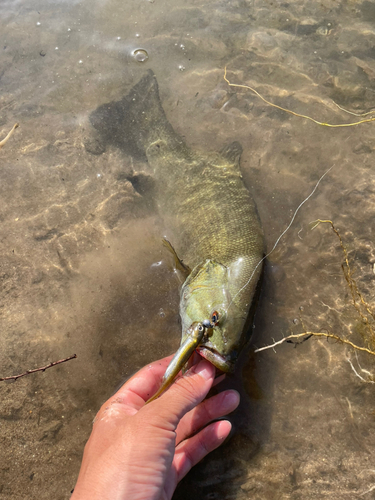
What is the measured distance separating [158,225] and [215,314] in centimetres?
177

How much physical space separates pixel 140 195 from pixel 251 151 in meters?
1.73

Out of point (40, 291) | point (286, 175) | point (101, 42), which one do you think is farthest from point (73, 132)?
point (286, 175)

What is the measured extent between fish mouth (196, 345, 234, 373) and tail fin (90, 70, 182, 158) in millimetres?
3000

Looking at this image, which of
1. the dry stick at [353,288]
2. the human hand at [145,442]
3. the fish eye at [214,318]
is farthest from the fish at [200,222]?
the dry stick at [353,288]

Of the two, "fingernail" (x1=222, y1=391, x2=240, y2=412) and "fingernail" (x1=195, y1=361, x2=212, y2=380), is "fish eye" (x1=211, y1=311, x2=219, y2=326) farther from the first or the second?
"fingernail" (x1=222, y1=391, x2=240, y2=412)

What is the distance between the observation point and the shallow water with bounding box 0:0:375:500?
3254 mm

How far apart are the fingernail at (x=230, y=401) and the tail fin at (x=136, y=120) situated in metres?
3.32

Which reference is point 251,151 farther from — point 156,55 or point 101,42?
point 101,42

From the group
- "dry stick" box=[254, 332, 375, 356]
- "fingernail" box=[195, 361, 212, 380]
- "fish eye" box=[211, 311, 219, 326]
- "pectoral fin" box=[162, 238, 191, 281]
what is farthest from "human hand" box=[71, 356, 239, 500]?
"pectoral fin" box=[162, 238, 191, 281]

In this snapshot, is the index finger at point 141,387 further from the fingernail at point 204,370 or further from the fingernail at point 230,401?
the fingernail at point 230,401

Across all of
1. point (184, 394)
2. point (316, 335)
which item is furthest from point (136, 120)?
point (184, 394)

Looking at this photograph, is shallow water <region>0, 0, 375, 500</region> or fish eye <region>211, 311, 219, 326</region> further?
shallow water <region>0, 0, 375, 500</region>

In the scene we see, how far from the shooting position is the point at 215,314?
298 centimetres

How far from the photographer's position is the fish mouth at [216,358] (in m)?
2.76
